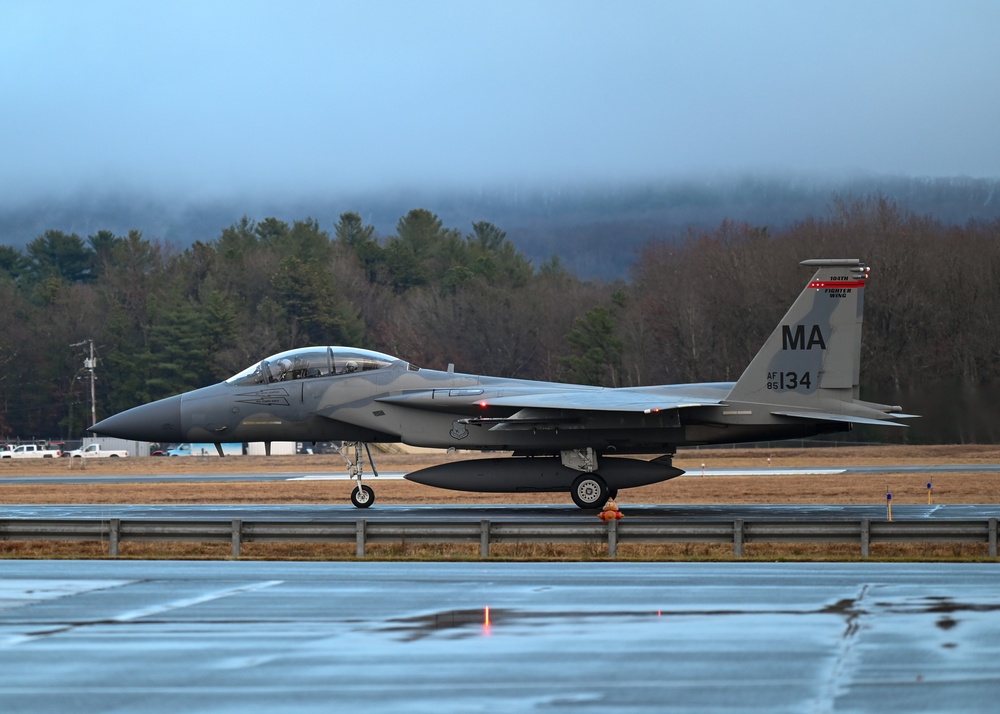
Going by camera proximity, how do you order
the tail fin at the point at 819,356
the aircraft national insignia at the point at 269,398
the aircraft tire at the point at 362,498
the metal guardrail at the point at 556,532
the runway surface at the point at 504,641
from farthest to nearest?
1. the aircraft tire at the point at 362,498
2. the aircraft national insignia at the point at 269,398
3. the tail fin at the point at 819,356
4. the metal guardrail at the point at 556,532
5. the runway surface at the point at 504,641

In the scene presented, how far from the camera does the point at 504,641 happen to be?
409 inches

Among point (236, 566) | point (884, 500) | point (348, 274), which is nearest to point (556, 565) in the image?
point (236, 566)

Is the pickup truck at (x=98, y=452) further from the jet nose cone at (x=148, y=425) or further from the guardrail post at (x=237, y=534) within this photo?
the guardrail post at (x=237, y=534)

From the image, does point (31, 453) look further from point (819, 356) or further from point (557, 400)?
point (819, 356)

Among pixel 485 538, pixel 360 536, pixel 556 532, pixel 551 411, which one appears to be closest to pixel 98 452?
pixel 551 411

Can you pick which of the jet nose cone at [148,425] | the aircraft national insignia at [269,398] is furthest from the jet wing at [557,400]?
the jet nose cone at [148,425]

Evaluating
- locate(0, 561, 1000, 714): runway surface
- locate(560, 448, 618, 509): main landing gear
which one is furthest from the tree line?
locate(0, 561, 1000, 714): runway surface

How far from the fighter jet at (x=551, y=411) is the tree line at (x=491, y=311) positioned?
53.4ft

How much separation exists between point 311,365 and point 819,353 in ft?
32.4

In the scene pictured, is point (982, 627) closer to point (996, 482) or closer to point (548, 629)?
point (548, 629)

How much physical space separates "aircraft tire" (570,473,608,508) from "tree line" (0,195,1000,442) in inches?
718

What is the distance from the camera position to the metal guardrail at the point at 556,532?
1681cm

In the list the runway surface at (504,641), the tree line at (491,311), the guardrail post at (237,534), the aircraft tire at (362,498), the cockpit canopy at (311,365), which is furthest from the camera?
the tree line at (491,311)

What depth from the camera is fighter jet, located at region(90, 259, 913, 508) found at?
23.2m
